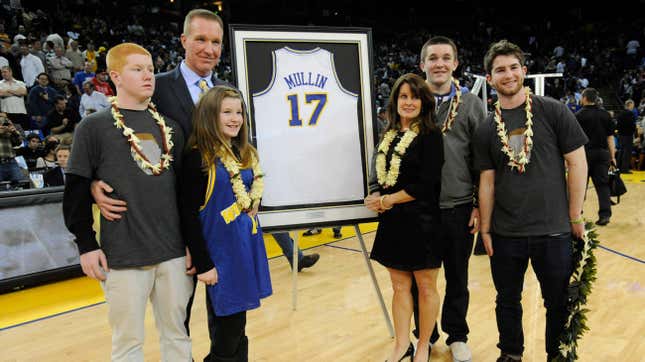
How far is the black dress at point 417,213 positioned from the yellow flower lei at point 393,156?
2 centimetres

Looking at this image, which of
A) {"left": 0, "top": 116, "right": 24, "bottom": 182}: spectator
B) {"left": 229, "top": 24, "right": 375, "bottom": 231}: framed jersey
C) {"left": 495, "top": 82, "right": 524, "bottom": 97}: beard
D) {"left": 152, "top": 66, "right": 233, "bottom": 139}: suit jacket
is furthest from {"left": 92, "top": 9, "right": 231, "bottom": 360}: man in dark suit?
{"left": 0, "top": 116, "right": 24, "bottom": 182}: spectator

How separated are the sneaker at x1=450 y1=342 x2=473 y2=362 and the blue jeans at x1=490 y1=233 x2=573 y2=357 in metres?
0.21

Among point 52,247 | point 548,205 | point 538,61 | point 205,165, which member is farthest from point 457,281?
point 538,61

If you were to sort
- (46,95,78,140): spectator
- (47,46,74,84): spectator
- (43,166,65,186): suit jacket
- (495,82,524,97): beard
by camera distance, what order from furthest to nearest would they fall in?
(47,46,74,84): spectator < (46,95,78,140): spectator < (43,166,65,186): suit jacket < (495,82,524,97): beard

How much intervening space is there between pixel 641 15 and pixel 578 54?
4.62m

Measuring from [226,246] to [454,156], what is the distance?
126 centimetres

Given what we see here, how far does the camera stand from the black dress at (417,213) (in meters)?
2.35

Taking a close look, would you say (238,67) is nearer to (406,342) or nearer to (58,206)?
(406,342)

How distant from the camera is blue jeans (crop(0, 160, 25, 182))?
5.66 meters

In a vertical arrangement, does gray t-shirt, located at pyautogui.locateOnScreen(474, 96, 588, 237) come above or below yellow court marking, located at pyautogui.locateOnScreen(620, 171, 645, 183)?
above

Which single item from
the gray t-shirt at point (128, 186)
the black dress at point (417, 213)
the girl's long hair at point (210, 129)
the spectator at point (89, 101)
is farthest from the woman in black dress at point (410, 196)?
the spectator at point (89, 101)

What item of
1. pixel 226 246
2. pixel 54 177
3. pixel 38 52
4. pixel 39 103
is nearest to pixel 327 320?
pixel 226 246

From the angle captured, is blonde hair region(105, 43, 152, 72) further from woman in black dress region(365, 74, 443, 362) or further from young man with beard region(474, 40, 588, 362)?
young man with beard region(474, 40, 588, 362)

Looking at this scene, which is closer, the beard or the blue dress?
the blue dress
